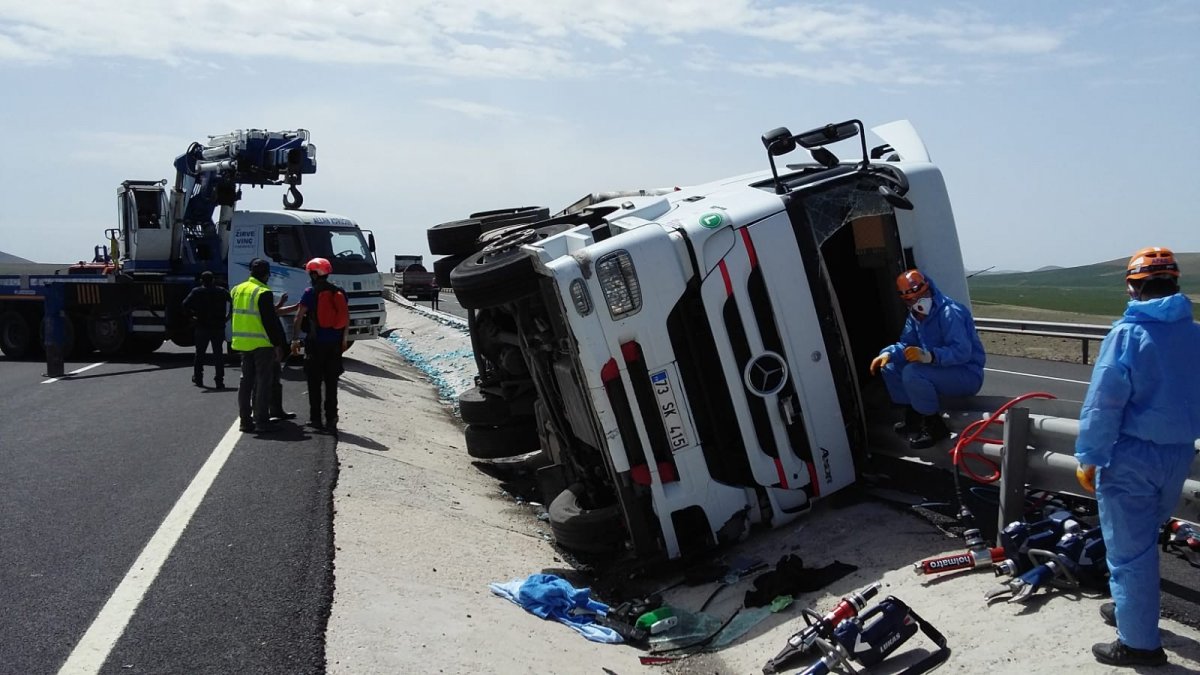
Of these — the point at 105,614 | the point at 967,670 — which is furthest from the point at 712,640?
the point at 105,614

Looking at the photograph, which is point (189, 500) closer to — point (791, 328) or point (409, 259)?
point (791, 328)

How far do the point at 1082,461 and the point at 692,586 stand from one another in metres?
2.91

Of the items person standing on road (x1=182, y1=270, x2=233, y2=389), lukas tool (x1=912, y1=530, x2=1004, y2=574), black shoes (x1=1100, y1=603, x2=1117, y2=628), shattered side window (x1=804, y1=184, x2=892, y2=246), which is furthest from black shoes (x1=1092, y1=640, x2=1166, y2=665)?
person standing on road (x1=182, y1=270, x2=233, y2=389)

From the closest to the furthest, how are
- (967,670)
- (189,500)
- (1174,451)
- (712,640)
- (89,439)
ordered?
(1174,451)
(967,670)
(712,640)
(189,500)
(89,439)

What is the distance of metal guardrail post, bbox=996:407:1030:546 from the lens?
5.32 m

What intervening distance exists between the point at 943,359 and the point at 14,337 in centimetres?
1918

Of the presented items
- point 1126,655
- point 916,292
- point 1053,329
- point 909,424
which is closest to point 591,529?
point 909,424

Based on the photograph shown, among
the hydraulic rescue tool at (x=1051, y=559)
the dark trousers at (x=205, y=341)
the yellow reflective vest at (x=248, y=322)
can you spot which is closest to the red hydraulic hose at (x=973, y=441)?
the hydraulic rescue tool at (x=1051, y=559)

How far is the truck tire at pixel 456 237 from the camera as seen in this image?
905cm

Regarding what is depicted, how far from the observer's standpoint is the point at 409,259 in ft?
171

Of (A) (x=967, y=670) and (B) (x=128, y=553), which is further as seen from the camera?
(B) (x=128, y=553)

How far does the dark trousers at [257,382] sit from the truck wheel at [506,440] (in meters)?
2.09

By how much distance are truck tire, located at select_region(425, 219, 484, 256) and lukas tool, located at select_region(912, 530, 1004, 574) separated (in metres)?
4.95

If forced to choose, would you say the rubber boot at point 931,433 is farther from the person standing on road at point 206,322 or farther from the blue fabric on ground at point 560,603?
the person standing on road at point 206,322
